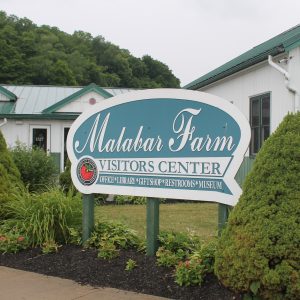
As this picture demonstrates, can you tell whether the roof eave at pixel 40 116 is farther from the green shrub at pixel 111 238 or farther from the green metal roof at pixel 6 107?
the green shrub at pixel 111 238

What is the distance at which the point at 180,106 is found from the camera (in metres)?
5.95

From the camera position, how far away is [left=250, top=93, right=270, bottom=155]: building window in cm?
1373

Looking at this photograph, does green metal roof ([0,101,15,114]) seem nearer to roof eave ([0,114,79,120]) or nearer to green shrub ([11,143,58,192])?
roof eave ([0,114,79,120])

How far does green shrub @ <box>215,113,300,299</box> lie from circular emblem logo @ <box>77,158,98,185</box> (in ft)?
8.74

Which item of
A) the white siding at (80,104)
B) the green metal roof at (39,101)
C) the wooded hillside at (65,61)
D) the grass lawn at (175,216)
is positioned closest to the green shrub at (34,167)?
the grass lawn at (175,216)

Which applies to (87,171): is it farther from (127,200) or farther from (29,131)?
(29,131)

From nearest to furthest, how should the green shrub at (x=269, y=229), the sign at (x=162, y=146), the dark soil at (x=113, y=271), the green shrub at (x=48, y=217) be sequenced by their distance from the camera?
the green shrub at (x=269, y=229) < the dark soil at (x=113, y=271) < the sign at (x=162, y=146) < the green shrub at (x=48, y=217)

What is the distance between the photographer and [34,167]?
14938 millimetres

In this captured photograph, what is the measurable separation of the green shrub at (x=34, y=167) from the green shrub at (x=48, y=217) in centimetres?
733

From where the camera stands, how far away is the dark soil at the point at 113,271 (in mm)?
4965

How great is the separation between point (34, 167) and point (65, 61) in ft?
118

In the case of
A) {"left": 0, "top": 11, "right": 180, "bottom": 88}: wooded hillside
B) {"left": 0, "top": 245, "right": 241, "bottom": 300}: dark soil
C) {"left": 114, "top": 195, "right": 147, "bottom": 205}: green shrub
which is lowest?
{"left": 0, "top": 245, "right": 241, "bottom": 300}: dark soil

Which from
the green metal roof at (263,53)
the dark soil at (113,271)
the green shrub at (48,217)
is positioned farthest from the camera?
the green metal roof at (263,53)

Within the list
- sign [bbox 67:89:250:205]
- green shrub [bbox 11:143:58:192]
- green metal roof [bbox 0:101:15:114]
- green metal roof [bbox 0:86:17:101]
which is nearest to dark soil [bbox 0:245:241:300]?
sign [bbox 67:89:250:205]
